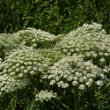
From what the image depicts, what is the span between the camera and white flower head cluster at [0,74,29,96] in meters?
4.35

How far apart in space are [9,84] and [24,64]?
231mm

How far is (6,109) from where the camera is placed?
4.93 m

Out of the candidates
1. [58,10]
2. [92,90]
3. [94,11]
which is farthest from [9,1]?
[92,90]

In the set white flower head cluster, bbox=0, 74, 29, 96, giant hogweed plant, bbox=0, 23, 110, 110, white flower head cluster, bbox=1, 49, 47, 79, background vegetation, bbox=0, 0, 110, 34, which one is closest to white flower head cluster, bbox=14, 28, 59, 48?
giant hogweed plant, bbox=0, 23, 110, 110

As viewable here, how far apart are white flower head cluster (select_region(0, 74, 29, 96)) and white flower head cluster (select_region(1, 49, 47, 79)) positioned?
5cm

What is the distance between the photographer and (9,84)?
4.36 metres

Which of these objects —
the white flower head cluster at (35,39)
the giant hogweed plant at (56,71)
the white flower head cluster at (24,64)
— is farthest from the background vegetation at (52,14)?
the white flower head cluster at (24,64)

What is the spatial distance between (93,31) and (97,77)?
0.70 m

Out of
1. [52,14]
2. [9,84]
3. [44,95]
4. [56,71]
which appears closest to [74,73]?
[56,71]

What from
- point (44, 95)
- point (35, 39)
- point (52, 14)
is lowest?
point (52, 14)

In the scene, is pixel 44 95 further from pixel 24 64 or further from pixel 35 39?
pixel 35 39

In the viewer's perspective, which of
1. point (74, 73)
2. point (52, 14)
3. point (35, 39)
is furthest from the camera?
point (52, 14)

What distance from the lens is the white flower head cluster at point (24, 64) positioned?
14.3 ft

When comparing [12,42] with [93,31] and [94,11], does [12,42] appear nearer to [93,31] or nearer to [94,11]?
[93,31]
